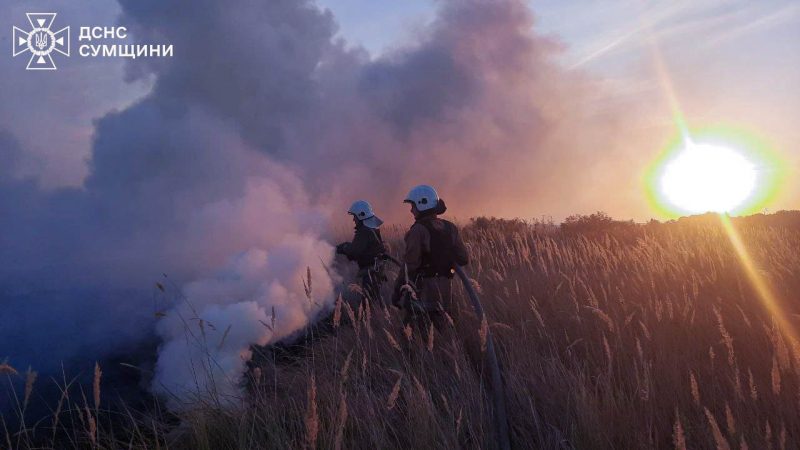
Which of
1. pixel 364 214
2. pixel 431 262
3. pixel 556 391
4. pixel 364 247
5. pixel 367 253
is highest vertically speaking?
pixel 364 214

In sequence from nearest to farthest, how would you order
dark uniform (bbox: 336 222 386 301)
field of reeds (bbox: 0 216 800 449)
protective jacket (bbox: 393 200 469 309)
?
1. field of reeds (bbox: 0 216 800 449)
2. protective jacket (bbox: 393 200 469 309)
3. dark uniform (bbox: 336 222 386 301)

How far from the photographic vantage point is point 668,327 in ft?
14.1

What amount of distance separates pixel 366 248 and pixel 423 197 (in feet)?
11.1

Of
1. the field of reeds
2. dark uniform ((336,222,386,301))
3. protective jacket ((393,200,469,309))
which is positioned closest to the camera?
the field of reeds

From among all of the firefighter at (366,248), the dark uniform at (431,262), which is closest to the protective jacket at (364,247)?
the firefighter at (366,248)

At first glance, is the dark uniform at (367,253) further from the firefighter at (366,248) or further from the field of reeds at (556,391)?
the field of reeds at (556,391)

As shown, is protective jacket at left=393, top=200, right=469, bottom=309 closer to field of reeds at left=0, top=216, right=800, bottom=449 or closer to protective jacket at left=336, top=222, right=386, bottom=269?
field of reeds at left=0, top=216, right=800, bottom=449

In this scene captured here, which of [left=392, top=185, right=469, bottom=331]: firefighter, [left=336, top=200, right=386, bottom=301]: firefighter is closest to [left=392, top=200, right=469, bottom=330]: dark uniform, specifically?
[left=392, top=185, right=469, bottom=331]: firefighter

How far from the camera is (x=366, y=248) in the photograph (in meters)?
8.71

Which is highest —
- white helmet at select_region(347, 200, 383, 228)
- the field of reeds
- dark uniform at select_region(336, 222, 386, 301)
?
white helmet at select_region(347, 200, 383, 228)

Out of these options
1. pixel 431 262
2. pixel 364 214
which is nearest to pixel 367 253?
pixel 364 214

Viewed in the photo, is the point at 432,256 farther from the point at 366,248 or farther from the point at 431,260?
the point at 366,248

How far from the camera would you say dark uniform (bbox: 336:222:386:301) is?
28.5ft

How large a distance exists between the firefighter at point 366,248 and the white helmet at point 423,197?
3158mm
